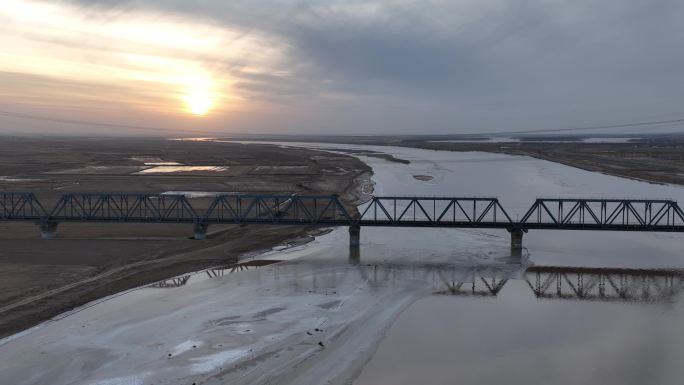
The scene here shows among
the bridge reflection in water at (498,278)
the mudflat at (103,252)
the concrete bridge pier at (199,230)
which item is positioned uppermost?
the concrete bridge pier at (199,230)

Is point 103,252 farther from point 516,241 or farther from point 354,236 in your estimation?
point 516,241

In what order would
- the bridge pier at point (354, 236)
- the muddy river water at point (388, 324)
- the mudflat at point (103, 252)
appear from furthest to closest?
the bridge pier at point (354, 236) < the mudflat at point (103, 252) < the muddy river water at point (388, 324)

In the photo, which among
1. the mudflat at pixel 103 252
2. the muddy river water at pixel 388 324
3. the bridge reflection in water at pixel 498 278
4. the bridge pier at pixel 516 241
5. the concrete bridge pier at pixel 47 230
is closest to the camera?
the muddy river water at pixel 388 324

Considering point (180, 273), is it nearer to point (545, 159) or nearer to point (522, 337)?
point (522, 337)

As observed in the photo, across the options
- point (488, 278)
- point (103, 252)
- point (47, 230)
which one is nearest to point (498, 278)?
point (488, 278)

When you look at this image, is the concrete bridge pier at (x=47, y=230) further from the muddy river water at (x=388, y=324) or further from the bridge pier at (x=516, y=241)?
the bridge pier at (x=516, y=241)

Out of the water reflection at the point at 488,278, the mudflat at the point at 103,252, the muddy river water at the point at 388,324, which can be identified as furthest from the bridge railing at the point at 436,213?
the mudflat at the point at 103,252

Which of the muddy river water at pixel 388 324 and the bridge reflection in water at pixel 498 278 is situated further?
the bridge reflection in water at pixel 498 278
